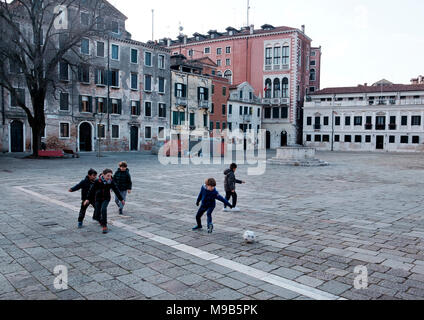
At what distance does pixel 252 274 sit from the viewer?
4.84 metres

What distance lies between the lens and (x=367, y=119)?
53.5m

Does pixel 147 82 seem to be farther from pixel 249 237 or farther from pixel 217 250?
pixel 217 250

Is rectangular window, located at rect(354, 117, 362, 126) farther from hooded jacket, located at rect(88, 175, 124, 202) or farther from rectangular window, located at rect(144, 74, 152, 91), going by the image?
hooded jacket, located at rect(88, 175, 124, 202)

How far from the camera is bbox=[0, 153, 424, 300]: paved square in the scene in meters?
4.38

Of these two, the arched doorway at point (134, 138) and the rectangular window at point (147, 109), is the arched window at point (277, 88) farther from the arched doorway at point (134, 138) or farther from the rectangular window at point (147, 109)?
the arched doorway at point (134, 138)

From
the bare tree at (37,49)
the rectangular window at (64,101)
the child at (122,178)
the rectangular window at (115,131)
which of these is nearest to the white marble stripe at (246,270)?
the child at (122,178)

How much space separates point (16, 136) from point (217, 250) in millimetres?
31089

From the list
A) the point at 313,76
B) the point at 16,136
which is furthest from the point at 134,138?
the point at 313,76

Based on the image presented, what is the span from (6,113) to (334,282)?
32.5 metres

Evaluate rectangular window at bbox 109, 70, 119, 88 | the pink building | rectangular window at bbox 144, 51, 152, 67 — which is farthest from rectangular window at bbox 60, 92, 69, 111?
the pink building

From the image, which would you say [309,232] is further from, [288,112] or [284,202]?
[288,112]

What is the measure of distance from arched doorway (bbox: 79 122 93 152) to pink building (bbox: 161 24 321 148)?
91.6 ft

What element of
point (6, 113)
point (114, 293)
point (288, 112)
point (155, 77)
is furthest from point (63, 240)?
point (288, 112)

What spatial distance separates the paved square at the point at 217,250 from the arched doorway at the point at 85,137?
26.5m
